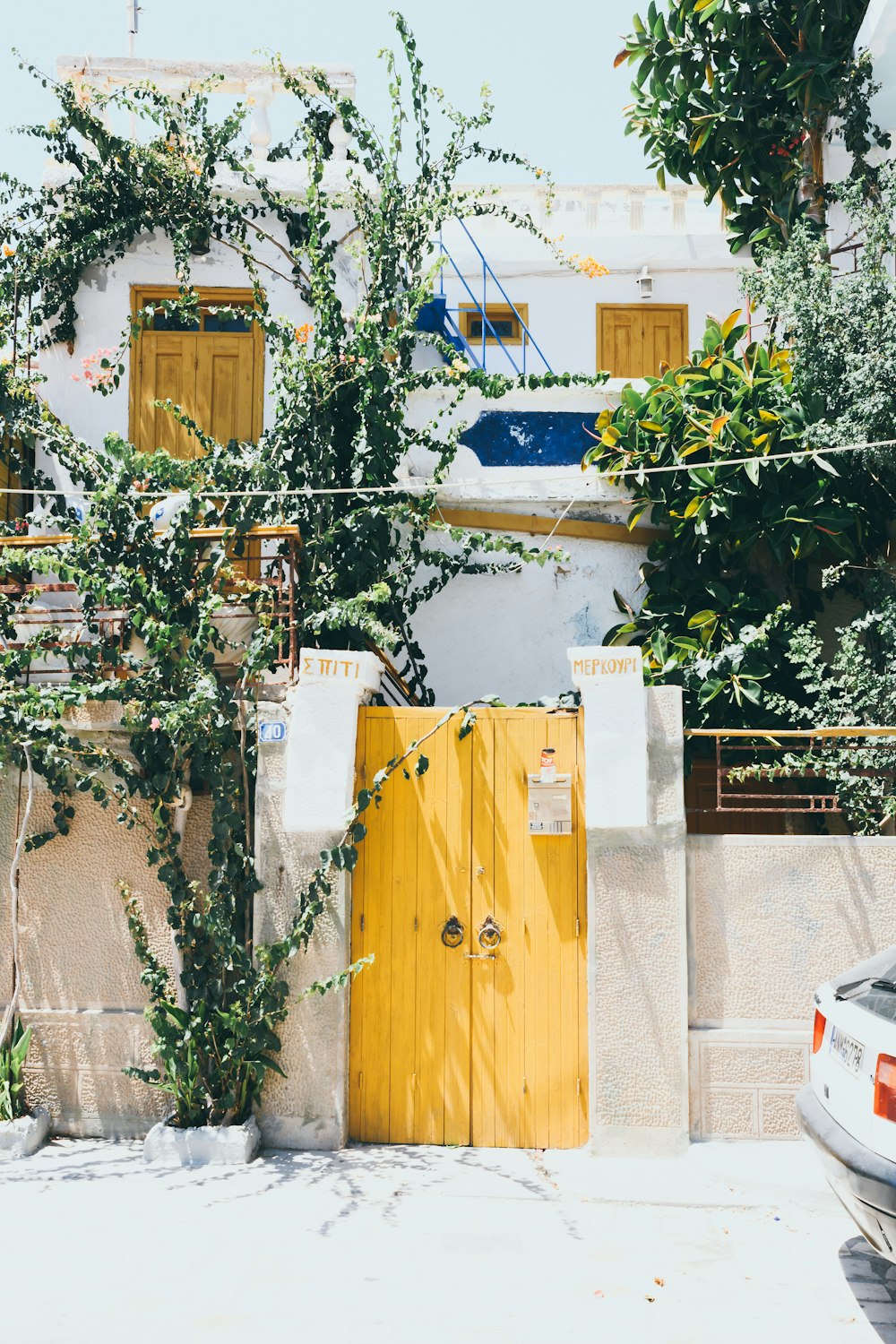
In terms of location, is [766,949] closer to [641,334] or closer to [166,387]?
Answer: [166,387]

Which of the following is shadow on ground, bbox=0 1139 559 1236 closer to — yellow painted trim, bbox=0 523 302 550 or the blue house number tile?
the blue house number tile

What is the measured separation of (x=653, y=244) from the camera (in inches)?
489

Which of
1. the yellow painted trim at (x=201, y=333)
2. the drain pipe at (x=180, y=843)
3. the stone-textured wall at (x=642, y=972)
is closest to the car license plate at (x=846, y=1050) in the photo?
the stone-textured wall at (x=642, y=972)

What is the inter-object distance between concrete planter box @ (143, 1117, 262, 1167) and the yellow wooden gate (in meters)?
0.69

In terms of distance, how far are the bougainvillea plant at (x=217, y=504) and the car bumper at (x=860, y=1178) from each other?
3065mm

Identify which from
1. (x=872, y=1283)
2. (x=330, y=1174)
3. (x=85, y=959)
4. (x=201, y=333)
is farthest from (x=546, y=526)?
(x=872, y=1283)

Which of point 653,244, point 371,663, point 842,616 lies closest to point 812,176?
point 653,244

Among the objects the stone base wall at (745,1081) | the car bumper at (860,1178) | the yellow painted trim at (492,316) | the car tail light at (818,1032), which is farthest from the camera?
the yellow painted trim at (492,316)

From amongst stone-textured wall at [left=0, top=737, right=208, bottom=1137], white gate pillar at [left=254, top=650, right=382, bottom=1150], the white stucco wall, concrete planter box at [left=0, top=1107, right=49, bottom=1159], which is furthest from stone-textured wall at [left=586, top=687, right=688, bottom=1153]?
concrete planter box at [left=0, top=1107, right=49, bottom=1159]

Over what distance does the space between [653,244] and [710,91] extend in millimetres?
2406

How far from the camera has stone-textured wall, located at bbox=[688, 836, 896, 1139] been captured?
6574mm

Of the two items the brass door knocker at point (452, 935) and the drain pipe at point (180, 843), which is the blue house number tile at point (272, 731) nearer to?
the drain pipe at point (180, 843)

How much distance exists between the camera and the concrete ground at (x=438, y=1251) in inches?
179

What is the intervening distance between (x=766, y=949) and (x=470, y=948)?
1.73 m
